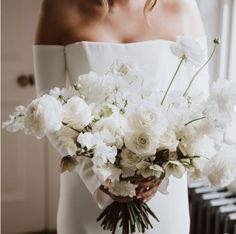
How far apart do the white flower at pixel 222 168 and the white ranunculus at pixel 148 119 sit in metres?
0.13

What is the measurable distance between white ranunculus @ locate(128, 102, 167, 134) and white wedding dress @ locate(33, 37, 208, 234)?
1.20ft

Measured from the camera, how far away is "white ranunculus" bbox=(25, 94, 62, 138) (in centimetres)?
82

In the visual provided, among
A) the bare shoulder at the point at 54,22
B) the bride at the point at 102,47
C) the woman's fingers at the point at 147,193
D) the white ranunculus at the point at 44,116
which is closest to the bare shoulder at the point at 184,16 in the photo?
the bride at the point at 102,47

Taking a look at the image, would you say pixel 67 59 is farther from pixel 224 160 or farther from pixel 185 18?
pixel 224 160

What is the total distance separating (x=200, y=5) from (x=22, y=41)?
1021 mm

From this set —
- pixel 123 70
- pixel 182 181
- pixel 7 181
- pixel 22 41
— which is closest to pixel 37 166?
pixel 7 181

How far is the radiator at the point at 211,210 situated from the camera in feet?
5.89

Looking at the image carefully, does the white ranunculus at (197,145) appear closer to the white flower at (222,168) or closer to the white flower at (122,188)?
the white flower at (222,168)

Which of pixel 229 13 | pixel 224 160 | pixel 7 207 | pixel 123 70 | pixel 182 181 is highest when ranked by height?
pixel 229 13

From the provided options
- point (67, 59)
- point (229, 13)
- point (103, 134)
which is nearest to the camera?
point (103, 134)

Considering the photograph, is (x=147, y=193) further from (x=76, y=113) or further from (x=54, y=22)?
(x=54, y=22)

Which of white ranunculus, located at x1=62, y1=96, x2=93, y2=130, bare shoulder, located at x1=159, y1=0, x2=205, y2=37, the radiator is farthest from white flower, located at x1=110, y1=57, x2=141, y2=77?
the radiator

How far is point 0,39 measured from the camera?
2.51 metres

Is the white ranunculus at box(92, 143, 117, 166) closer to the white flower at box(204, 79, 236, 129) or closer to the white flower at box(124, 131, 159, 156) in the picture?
the white flower at box(124, 131, 159, 156)
